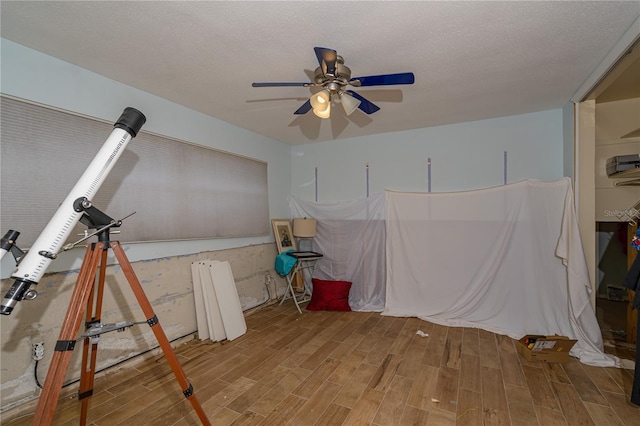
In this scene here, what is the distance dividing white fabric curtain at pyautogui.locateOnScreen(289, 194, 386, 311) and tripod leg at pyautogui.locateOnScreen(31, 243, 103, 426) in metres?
3.07

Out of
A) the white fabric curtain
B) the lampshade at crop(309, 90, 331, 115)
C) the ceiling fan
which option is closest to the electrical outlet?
the ceiling fan

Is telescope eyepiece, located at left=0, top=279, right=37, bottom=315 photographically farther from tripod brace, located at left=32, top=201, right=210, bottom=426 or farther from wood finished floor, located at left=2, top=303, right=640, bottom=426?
wood finished floor, located at left=2, top=303, right=640, bottom=426

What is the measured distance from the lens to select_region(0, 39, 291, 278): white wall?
1895 millimetres

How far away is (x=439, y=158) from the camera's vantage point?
369cm

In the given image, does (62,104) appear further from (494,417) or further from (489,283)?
(489,283)

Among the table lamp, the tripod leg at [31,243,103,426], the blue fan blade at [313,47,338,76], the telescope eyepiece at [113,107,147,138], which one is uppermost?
the blue fan blade at [313,47,338,76]

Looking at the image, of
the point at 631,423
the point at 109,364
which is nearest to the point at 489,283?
the point at 631,423

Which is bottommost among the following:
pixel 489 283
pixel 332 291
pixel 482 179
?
pixel 332 291

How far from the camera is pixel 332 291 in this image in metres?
3.80

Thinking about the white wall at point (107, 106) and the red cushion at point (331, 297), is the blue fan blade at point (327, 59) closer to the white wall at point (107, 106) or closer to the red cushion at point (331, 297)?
the white wall at point (107, 106)

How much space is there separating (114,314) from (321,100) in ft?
7.82

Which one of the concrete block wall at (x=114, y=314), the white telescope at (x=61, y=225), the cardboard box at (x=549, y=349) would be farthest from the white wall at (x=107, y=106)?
the cardboard box at (x=549, y=349)

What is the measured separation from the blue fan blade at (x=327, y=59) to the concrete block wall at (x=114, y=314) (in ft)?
5.56

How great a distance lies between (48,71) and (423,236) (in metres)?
3.87
